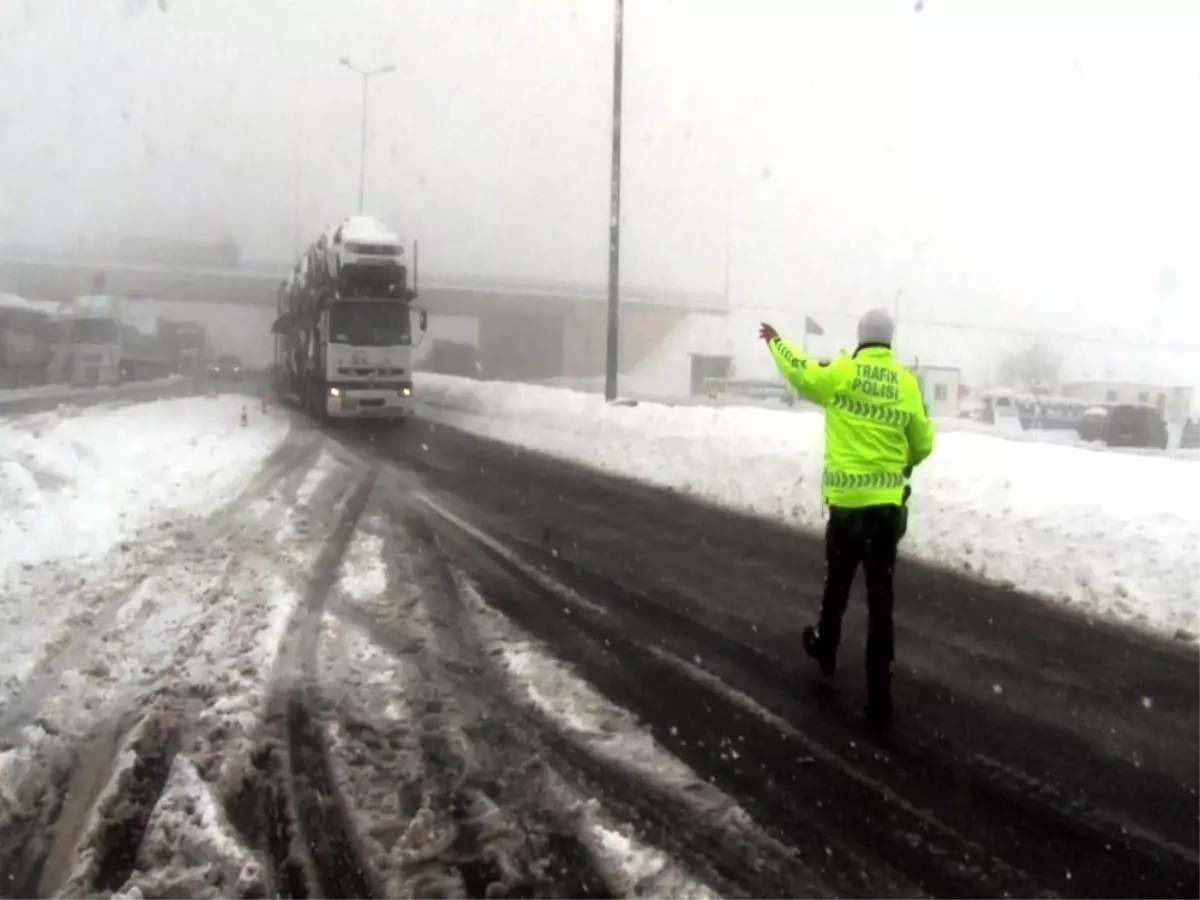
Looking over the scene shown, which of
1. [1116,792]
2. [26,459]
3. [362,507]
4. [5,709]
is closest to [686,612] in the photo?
[1116,792]

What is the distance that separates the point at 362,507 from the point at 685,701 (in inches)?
298

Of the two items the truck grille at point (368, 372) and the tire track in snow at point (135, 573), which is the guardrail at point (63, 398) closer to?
the truck grille at point (368, 372)

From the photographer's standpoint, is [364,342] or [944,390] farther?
[944,390]

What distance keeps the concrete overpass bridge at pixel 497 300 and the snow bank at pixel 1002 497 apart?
176 feet

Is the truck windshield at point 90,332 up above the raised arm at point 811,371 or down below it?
above

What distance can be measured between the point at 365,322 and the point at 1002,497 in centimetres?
1730

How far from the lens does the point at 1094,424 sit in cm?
3422

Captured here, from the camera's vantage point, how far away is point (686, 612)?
781 centimetres

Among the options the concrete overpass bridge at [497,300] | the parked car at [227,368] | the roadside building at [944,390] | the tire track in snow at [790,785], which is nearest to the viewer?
the tire track in snow at [790,785]

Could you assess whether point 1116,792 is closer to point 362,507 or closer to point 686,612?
point 686,612

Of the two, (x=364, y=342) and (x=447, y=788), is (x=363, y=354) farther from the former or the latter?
(x=447, y=788)

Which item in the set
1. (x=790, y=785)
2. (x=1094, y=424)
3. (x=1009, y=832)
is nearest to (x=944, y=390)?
(x=1094, y=424)

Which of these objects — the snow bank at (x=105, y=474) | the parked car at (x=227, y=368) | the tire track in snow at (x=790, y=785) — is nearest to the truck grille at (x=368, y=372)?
the snow bank at (x=105, y=474)

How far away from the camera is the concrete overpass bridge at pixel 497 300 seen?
74.9m
